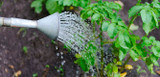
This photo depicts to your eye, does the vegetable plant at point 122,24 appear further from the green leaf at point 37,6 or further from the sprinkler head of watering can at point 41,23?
the green leaf at point 37,6

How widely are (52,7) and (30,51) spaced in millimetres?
759

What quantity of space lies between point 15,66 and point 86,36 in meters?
1.41

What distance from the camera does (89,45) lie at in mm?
2055

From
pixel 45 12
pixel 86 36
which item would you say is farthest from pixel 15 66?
pixel 86 36

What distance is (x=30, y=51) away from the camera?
10.4ft

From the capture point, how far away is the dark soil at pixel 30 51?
9.85ft

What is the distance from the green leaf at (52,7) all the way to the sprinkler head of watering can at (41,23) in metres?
1.39

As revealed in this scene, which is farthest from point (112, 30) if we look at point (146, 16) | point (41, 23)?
point (41, 23)

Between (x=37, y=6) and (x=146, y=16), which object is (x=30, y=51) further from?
(x=146, y=16)

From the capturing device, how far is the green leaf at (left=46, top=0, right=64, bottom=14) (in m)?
2.97

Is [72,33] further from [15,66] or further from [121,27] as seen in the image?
[15,66]

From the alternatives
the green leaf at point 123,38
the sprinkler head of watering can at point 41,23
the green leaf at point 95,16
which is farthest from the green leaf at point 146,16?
the sprinkler head of watering can at point 41,23

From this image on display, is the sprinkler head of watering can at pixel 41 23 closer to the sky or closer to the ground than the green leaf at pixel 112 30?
closer to the sky

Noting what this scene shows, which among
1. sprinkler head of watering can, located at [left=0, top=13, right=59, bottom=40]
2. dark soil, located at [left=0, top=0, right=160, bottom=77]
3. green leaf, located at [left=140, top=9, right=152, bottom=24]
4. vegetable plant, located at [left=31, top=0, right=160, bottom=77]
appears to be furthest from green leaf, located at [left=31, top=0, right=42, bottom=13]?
green leaf, located at [left=140, top=9, right=152, bottom=24]
